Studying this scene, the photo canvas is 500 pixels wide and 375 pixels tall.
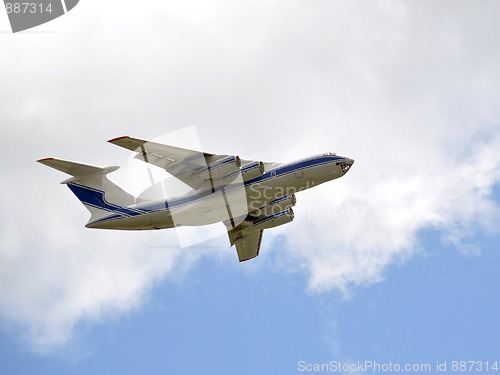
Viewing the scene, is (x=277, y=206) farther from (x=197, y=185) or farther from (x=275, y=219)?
(x=197, y=185)

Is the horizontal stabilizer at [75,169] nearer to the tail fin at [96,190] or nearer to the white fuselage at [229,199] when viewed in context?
the tail fin at [96,190]

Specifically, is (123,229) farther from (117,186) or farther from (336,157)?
(336,157)

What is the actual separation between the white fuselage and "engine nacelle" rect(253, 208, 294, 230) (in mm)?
2400

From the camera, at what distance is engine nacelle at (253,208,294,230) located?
29.3 meters

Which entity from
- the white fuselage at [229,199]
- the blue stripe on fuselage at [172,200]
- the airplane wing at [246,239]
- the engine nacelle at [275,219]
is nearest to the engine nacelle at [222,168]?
the white fuselage at [229,199]

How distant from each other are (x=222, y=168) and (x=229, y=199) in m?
1.27

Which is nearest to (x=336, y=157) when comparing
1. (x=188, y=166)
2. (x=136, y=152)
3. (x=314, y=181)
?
(x=314, y=181)

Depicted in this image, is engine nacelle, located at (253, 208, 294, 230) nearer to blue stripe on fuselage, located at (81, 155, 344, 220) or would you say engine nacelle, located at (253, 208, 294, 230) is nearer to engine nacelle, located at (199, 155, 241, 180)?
blue stripe on fuselage, located at (81, 155, 344, 220)

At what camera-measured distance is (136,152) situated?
24984 mm

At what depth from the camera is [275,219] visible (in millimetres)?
29406

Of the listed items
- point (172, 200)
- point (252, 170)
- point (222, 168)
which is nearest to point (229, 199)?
point (222, 168)

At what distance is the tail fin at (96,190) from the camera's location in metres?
26.9

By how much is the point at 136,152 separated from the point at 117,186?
3265 mm

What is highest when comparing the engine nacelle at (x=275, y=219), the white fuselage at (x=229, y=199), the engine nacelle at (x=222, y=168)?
the engine nacelle at (x=275, y=219)
